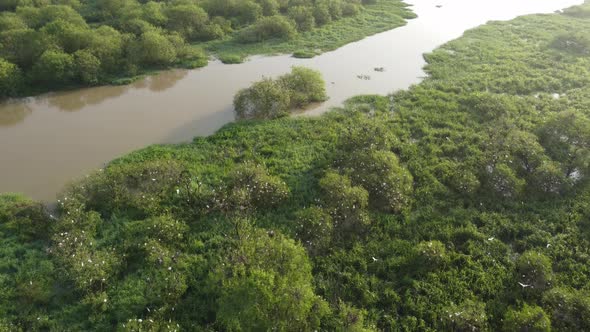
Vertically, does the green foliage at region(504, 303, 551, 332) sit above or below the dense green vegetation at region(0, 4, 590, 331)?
below

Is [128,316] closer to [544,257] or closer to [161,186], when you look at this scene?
[161,186]

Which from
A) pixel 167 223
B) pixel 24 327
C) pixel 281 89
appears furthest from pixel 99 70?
pixel 24 327

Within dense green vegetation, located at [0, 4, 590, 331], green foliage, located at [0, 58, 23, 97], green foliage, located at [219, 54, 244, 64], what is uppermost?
green foliage, located at [0, 58, 23, 97]

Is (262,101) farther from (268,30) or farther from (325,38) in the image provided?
(325,38)

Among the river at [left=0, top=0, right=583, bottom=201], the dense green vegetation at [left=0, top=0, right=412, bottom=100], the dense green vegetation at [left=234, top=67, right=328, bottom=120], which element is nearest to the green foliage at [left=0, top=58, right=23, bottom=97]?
the dense green vegetation at [left=0, top=0, right=412, bottom=100]

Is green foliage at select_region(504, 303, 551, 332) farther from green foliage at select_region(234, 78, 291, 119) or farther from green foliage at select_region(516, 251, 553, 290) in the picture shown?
green foliage at select_region(234, 78, 291, 119)

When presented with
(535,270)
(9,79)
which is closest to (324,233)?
(535,270)

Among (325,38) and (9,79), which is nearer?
(9,79)

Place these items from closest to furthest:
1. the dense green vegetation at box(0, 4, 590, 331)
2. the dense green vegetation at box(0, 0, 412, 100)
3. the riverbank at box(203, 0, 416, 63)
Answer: the dense green vegetation at box(0, 4, 590, 331)
the dense green vegetation at box(0, 0, 412, 100)
the riverbank at box(203, 0, 416, 63)
